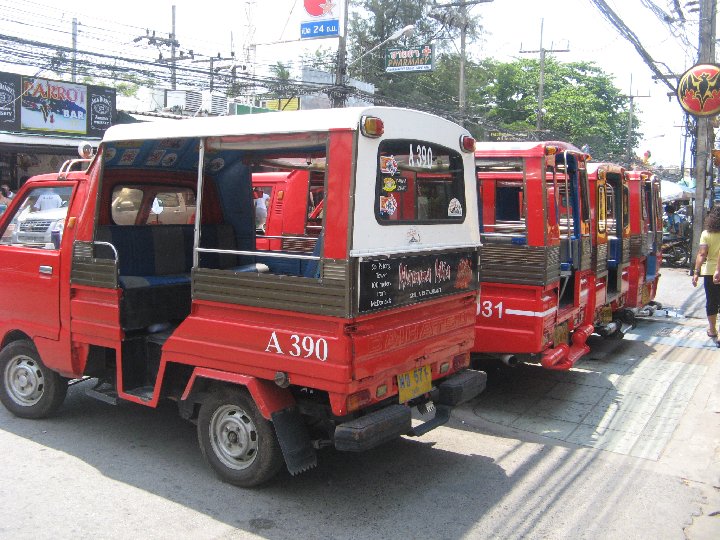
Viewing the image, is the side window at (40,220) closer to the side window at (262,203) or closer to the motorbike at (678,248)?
the side window at (262,203)

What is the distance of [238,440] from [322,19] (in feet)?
61.9

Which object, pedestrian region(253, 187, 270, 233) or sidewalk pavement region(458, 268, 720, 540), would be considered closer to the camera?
sidewalk pavement region(458, 268, 720, 540)

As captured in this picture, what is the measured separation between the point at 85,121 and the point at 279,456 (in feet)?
52.0

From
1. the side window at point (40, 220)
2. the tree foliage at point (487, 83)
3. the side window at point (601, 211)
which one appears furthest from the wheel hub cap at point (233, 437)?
the tree foliage at point (487, 83)

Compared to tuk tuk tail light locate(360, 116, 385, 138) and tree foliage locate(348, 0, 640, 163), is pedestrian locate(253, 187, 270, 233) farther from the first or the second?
tree foliage locate(348, 0, 640, 163)

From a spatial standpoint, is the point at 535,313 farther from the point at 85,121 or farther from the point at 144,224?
the point at 85,121

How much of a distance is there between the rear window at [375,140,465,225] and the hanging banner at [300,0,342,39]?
17021 mm

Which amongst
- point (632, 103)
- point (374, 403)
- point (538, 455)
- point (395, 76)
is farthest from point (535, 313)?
point (632, 103)

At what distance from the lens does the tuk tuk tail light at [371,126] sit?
3785 mm

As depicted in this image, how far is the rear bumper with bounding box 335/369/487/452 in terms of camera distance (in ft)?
12.5

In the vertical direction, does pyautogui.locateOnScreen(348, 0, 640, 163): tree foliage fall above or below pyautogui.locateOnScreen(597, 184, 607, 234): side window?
above

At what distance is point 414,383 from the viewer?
444cm

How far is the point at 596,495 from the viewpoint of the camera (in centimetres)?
448

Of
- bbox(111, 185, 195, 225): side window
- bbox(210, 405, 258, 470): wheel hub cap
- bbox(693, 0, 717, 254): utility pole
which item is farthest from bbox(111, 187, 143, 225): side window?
bbox(693, 0, 717, 254): utility pole
